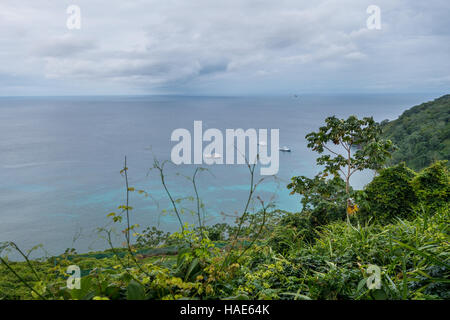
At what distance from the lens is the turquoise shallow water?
14812mm

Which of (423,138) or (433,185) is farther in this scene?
(423,138)

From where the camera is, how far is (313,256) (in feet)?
4.75

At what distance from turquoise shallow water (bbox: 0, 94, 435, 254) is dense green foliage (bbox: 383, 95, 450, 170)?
200cm

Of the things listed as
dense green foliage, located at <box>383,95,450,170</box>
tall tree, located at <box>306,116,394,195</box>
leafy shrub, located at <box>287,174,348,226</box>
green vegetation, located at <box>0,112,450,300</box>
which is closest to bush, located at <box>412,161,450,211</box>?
tall tree, located at <box>306,116,394,195</box>

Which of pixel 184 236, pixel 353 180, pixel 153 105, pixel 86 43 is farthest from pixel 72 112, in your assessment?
pixel 184 236

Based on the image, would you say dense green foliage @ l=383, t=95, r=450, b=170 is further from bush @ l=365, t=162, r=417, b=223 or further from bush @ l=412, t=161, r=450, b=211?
bush @ l=412, t=161, r=450, b=211

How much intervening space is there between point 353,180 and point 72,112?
49.7m

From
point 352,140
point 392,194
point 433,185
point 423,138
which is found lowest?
point 392,194

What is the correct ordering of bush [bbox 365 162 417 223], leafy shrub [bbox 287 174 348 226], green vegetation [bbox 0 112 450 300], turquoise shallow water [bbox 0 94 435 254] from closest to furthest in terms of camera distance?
1. green vegetation [bbox 0 112 450 300]
2. leafy shrub [bbox 287 174 348 226]
3. bush [bbox 365 162 417 223]
4. turquoise shallow water [bbox 0 94 435 254]

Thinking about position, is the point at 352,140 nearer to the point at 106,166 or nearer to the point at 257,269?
the point at 257,269

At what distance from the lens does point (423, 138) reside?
12.9 meters

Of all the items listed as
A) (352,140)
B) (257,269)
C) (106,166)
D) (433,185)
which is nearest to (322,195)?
(352,140)

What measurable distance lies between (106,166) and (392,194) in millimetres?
24509

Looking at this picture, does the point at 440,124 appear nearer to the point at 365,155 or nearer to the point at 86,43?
the point at 365,155
